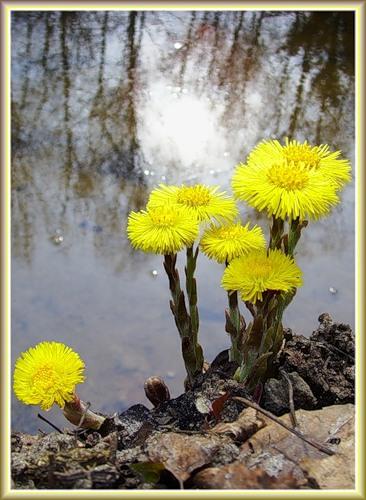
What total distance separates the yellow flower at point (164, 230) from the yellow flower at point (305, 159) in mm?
202

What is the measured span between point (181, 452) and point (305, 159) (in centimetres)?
71

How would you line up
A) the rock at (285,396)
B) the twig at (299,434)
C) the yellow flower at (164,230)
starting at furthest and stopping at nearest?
the rock at (285,396) → the yellow flower at (164,230) → the twig at (299,434)

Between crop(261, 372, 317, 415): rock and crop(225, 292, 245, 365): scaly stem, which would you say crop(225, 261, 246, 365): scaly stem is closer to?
crop(225, 292, 245, 365): scaly stem

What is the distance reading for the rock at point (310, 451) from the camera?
1.51 metres

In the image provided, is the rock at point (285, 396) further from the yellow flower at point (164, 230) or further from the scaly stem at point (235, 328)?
the yellow flower at point (164, 230)

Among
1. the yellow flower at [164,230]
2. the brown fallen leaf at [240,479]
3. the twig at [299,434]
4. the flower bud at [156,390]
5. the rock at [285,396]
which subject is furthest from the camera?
the flower bud at [156,390]

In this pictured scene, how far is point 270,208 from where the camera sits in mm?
1604

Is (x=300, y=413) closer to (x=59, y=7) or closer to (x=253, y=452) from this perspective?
(x=253, y=452)

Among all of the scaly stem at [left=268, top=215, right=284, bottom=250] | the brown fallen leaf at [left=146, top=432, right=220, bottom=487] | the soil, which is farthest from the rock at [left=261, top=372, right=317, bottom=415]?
the scaly stem at [left=268, top=215, right=284, bottom=250]

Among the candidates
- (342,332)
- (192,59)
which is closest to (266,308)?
(342,332)

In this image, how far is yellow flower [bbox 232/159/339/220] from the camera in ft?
5.21

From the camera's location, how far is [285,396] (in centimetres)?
178

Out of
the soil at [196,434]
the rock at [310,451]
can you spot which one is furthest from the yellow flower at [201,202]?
the rock at [310,451]

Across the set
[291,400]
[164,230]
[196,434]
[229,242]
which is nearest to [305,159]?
[229,242]
